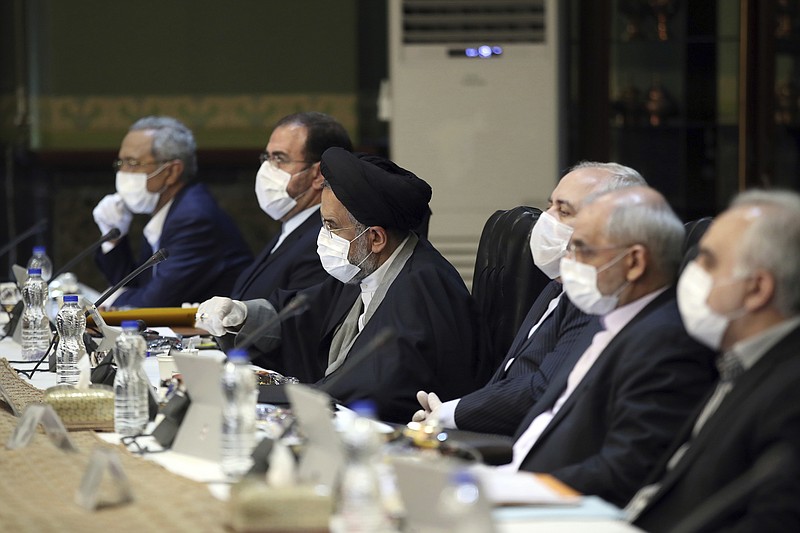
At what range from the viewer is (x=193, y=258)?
18.2 feet

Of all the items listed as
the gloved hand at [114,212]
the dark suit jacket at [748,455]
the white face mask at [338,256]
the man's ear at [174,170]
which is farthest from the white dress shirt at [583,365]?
the gloved hand at [114,212]

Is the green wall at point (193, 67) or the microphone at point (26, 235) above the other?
the green wall at point (193, 67)

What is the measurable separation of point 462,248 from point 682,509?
4527mm

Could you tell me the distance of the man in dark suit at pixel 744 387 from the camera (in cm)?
209

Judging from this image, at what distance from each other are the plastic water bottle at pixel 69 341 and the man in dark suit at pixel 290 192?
121 cm

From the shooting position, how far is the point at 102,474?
7.38 ft

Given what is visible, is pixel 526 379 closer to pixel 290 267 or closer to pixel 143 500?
pixel 143 500

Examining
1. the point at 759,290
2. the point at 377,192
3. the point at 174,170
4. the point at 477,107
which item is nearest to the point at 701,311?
the point at 759,290

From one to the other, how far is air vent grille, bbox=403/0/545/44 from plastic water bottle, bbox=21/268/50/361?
3021 mm

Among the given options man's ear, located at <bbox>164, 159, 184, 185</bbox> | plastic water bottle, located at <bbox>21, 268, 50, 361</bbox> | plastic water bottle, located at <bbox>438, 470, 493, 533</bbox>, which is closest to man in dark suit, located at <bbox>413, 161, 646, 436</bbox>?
plastic water bottle, located at <bbox>438, 470, 493, 533</bbox>

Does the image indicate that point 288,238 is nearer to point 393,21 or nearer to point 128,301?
point 128,301

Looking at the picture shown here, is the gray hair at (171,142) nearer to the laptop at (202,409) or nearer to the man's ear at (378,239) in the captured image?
the man's ear at (378,239)

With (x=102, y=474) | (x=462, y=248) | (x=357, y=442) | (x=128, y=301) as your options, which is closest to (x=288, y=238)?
(x=128, y=301)

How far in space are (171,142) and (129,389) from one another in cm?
316
